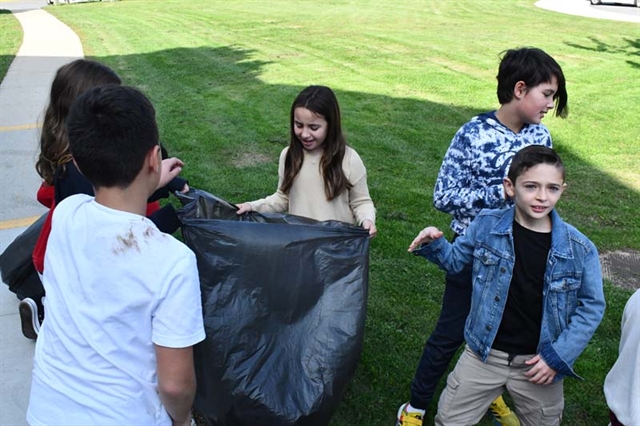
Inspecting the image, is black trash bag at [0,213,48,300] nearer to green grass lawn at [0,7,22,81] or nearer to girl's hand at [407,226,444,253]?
girl's hand at [407,226,444,253]

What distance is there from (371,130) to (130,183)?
5799 millimetres

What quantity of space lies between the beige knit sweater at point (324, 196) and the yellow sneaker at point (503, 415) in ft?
3.34

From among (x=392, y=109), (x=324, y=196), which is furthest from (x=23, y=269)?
(x=392, y=109)

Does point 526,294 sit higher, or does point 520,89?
point 520,89

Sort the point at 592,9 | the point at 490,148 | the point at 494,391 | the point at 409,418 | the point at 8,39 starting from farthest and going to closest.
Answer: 1. the point at 592,9
2. the point at 8,39
3. the point at 409,418
4. the point at 490,148
5. the point at 494,391

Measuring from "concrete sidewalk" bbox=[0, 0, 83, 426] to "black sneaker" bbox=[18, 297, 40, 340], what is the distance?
0.39ft

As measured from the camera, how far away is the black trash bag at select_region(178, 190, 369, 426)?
2352 mm

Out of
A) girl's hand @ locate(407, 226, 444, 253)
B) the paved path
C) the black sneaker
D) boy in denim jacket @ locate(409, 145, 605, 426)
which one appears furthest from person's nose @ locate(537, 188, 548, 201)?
the paved path

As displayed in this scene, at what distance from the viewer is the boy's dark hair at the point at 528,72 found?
251 cm

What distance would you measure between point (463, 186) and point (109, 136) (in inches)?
→ 60.9

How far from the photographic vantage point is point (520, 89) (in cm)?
255

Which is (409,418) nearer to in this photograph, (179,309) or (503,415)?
(503,415)

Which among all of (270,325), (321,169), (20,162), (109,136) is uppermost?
(109,136)

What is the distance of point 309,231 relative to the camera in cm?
245
